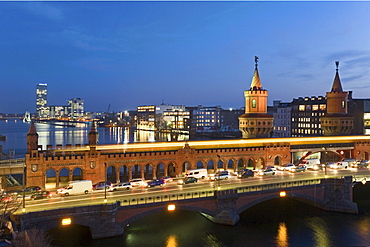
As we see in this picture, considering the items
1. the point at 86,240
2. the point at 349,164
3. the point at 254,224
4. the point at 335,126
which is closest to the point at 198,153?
the point at 254,224

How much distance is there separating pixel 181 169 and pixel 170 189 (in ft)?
31.3

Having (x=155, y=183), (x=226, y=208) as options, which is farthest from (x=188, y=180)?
(x=226, y=208)

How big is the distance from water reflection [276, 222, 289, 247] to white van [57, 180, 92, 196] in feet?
75.9

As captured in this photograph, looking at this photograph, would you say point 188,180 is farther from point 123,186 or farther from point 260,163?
point 260,163

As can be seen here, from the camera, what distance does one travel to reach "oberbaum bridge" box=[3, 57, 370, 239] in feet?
122

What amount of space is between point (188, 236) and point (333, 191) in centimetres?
2283

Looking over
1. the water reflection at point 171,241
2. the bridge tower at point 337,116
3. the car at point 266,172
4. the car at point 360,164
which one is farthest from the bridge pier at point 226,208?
the bridge tower at point 337,116

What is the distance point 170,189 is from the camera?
45.7 meters

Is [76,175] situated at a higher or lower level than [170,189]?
higher

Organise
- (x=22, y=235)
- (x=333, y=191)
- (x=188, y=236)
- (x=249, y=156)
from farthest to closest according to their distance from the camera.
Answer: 1. (x=249, y=156)
2. (x=333, y=191)
3. (x=188, y=236)
4. (x=22, y=235)

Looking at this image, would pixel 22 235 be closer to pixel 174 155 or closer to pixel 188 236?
pixel 188 236

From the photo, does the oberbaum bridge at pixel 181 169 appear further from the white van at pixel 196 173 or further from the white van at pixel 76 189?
the white van at pixel 76 189

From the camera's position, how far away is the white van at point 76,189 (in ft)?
139

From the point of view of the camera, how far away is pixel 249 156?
6081cm
